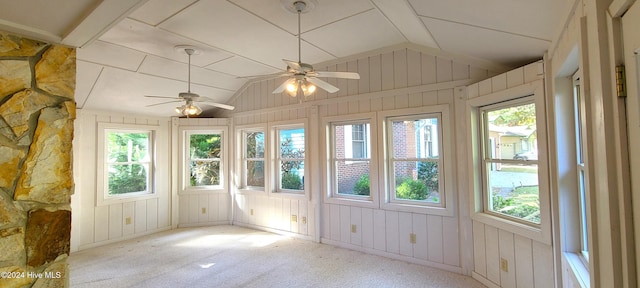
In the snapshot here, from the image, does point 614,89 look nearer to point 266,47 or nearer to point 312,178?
point 266,47

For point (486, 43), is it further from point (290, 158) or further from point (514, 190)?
point (290, 158)

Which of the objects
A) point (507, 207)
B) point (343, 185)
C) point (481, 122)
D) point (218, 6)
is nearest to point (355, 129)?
point (343, 185)

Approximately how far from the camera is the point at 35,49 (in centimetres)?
144

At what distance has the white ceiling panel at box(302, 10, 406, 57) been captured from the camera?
2.92m

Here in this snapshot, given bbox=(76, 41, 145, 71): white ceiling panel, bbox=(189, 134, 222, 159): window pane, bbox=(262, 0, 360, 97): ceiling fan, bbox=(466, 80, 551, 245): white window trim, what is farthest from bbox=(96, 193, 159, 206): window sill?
bbox=(466, 80, 551, 245): white window trim

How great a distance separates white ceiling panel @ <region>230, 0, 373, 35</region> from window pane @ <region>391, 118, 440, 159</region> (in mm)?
1647

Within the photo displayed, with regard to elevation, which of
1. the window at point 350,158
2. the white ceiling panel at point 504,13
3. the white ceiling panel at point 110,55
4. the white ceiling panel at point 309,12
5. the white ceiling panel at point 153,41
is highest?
the white ceiling panel at point 309,12

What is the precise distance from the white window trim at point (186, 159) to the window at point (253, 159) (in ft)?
1.27

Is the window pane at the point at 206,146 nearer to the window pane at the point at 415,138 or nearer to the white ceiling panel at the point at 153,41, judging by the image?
the white ceiling panel at the point at 153,41

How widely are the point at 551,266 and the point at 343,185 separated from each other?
2576mm

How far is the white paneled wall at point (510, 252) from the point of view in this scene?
2.44m

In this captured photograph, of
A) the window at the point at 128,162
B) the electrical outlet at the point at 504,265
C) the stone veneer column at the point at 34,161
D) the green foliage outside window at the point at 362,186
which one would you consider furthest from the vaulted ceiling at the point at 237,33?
the electrical outlet at the point at 504,265

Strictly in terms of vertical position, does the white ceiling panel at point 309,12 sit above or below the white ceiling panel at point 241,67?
below

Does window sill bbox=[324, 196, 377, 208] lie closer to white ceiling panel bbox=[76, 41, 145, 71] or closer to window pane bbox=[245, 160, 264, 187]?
window pane bbox=[245, 160, 264, 187]
